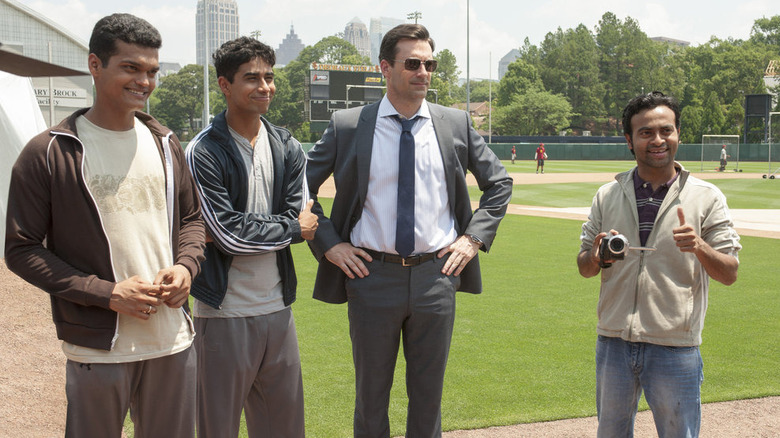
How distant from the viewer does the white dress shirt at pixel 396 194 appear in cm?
365

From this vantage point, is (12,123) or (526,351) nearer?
(526,351)

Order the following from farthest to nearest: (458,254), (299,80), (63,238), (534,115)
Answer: (299,80)
(534,115)
(458,254)
(63,238)

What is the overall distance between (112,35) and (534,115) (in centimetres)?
9187

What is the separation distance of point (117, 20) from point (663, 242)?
2.51 metres

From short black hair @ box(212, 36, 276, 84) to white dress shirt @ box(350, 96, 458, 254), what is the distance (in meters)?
0.70

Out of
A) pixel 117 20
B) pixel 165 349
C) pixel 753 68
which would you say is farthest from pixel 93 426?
pixel 753 68

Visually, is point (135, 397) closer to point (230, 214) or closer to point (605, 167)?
point (230, 214)

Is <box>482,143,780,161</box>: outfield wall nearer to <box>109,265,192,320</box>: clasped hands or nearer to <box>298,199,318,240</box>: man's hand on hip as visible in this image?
<box>298,199,318,240</box>: man's hand on hip

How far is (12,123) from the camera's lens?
1102 centimetres

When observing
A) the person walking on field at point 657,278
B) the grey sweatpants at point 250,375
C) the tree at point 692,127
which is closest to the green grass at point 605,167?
the tree at point 692,127

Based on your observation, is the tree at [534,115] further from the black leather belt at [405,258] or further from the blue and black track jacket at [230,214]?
the blue and black track jacket at [230,214]

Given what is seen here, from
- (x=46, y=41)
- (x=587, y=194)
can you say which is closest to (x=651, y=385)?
(x=587, y=194)

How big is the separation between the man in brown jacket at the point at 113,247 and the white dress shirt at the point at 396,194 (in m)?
1.03

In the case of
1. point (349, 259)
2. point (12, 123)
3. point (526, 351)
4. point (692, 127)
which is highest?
point (692, 127)
